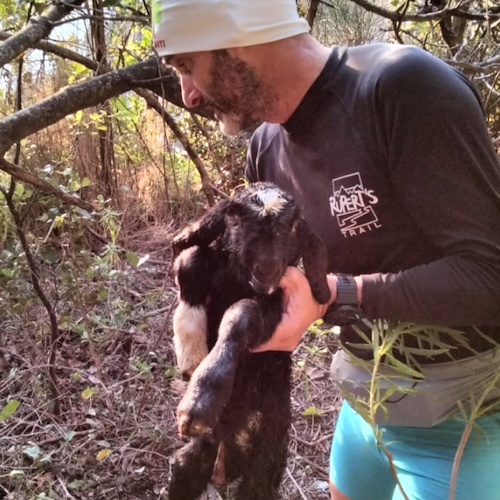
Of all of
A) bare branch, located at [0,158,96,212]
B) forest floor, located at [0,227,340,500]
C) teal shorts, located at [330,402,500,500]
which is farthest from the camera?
forest floor, located at [0,227,340,500]

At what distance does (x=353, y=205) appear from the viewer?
146 centimetres

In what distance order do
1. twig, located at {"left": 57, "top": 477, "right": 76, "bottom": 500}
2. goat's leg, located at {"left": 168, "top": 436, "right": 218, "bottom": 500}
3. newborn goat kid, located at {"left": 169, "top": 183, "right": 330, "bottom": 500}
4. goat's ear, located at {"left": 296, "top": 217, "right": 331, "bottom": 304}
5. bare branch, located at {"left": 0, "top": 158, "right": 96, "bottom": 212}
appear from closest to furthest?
newborn goat kid, located at {"left": 169, "top": 183, "right": 330, "bottom": 500} < goat's ear, located at {"left": 296, "top": 217, "right": 331, "bottom": 304} < goat's leg, located at {"left": 168, "top": 436, "right": 218, "bottom": 500} < bare branch, located at {"left": 0, "top": 158, "right": 96, "bottom": 212} < twig, located at {"left": 57, "top": 477, "right": 76, "bottom": 500}

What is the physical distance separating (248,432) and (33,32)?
5.03ft

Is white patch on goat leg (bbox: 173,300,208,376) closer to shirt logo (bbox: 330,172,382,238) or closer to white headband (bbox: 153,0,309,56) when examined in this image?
shirt logo (bbox: 330,172,382,238)

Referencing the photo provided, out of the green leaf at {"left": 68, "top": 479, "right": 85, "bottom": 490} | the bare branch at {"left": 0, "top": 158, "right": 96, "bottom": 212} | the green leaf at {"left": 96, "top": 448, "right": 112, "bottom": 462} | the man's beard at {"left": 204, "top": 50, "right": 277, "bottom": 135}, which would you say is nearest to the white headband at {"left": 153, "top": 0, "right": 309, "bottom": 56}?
the man's beard at {"left": 204, "top": 50, "right": 277, "bottom": 135}

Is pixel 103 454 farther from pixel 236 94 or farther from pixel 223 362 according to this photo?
pixel 236 94

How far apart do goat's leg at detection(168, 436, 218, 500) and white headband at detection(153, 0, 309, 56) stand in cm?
106

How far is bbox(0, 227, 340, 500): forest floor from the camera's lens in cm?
243

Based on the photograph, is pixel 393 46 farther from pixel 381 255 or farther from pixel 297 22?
pixel 381 255

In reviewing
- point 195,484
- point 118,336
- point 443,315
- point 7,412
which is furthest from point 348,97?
point 118,336

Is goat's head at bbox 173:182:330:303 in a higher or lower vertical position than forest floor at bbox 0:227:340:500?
higher

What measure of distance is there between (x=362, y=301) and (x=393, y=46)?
61cm

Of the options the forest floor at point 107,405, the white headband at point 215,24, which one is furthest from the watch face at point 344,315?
the forest floor at point 107,405

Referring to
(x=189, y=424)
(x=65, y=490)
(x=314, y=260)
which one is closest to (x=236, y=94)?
(x=314, y=260)
